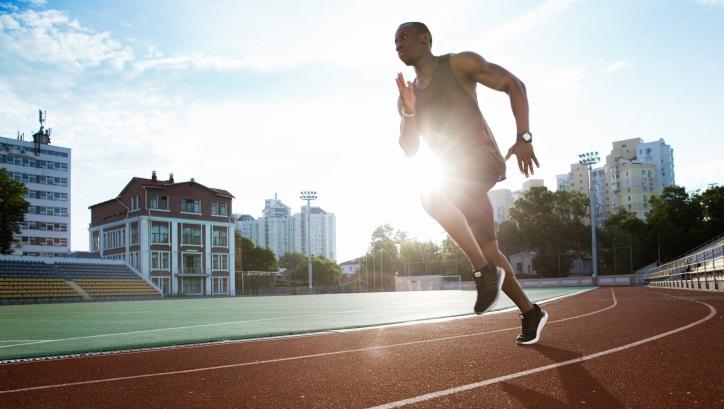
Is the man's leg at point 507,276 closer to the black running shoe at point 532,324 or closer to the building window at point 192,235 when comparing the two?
the black running shoe at point 532,324

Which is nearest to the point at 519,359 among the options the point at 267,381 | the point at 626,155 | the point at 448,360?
the point at 448,360

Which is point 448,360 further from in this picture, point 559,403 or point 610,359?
point 559,403

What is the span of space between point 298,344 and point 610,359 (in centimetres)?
358

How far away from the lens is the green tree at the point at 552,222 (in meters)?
71.7

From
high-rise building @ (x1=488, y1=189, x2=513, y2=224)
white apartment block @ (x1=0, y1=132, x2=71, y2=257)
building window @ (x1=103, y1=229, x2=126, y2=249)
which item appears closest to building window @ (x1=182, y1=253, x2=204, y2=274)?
building window @ (x1=103, y1=229, x2=126, y2=249)

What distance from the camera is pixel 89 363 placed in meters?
5.55

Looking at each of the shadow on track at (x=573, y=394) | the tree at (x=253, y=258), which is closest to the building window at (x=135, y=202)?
the tree at (x=253, y=258)

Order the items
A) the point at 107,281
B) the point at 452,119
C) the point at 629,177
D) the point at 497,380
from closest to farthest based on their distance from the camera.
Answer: the point at 497,380
the point at 452,119
the point at 107,281
the point at 629,177

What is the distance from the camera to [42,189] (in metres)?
93.2

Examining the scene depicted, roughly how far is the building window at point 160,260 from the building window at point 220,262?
5428 millimetres

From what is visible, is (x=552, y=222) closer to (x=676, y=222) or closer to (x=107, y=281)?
(x=676, y=222)

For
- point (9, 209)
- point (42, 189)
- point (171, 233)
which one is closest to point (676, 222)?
point (171, 233)

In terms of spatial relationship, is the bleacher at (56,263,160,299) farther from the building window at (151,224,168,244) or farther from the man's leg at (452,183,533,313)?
the man's leg at (452,183,533,313)

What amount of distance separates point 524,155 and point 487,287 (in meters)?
0.95
